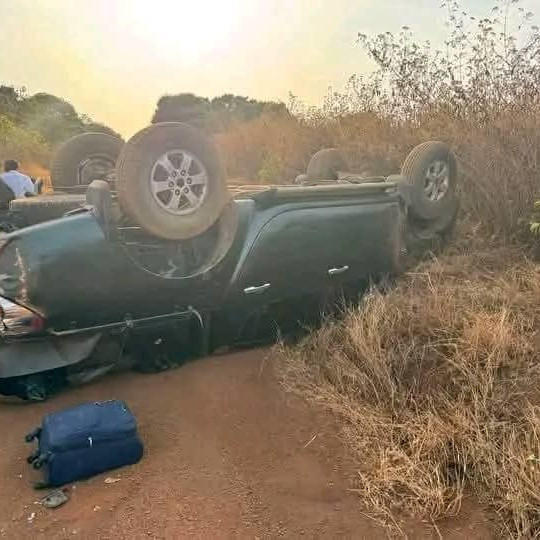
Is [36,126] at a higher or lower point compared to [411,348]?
higher

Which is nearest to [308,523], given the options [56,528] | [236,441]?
[236,441]

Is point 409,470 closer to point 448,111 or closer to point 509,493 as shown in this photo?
point 509,493

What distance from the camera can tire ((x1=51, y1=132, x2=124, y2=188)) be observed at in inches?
203

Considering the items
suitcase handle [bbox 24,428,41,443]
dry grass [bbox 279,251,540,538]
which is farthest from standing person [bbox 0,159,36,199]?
suitcase handle [bbox 24,428,41,443]

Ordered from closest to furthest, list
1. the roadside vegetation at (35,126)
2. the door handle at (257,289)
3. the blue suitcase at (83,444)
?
the blue suitcase at (83,444), the door handle at (257,289), the roadside vegetation at (35,126)

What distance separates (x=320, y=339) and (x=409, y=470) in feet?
5.19

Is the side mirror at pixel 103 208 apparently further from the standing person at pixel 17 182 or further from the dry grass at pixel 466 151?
the standing person at pixel 17 182

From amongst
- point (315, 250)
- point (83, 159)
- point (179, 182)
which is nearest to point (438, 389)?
point (315, 250)

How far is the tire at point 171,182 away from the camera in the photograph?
139 inches

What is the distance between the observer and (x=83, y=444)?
294 cm

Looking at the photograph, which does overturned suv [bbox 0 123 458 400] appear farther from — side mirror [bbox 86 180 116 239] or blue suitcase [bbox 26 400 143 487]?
blue suitcase [bbox 26 400 143 487]

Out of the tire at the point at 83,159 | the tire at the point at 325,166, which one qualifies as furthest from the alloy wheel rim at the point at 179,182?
the tire at the point at 325,166

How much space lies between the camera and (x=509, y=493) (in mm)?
2613

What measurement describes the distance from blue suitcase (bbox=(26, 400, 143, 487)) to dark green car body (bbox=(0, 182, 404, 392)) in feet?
1.87
